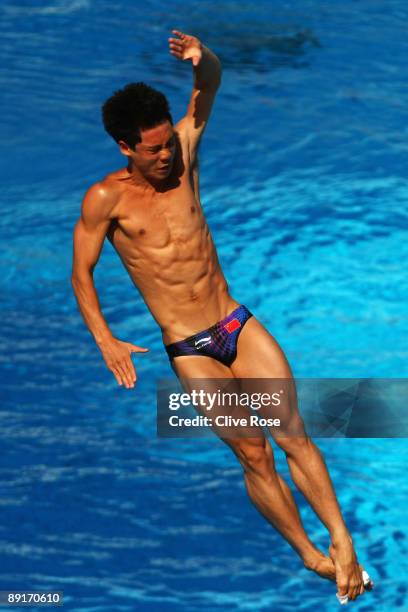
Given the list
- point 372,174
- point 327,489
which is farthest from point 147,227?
point 372,174

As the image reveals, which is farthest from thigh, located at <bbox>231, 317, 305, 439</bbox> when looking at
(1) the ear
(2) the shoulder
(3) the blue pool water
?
(3) the blue pool water

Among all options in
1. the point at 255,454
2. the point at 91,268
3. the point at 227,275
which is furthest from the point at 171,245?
the point at 227,275

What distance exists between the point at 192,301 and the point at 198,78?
1267 millimetres

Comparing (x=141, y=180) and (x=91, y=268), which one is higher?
(x=141, y=180)

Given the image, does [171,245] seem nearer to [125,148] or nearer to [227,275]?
[125,148]

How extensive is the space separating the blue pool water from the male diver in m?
2.34

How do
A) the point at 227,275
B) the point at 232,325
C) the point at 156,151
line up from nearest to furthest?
1. the point at 156,151
2. the point at 232,325
3. the point at 227,275

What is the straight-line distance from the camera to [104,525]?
9555mm

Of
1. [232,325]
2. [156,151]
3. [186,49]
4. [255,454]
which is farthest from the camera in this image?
[232,325]

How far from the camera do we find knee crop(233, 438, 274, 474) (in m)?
6.83

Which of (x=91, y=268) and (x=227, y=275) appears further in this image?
(x=227, y=275)

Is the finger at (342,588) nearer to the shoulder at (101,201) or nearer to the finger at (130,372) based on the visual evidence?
the finger at (130,372)

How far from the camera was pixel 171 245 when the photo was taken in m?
6.83

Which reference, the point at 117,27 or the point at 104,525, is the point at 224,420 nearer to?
the point at 104,525
